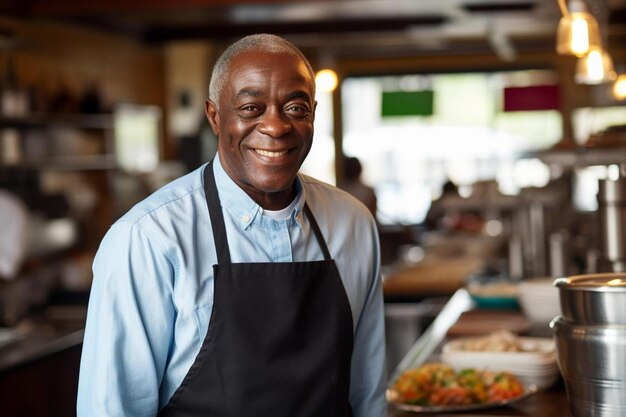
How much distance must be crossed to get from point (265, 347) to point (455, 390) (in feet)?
2.81

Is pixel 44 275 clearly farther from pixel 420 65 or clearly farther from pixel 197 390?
pixel 420 65

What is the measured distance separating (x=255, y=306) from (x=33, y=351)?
3.15 metres

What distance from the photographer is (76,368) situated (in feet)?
17.7

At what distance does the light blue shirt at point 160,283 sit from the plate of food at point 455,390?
0.72m

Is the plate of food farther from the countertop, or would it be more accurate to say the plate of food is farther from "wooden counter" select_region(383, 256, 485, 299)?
"wooden counter" select_region(383, 256, 485, 299)

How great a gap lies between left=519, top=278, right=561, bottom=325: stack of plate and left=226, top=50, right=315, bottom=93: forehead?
2.04m

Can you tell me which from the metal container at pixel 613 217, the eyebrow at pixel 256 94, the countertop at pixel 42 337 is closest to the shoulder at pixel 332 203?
the eyebrow at pixel 256 94

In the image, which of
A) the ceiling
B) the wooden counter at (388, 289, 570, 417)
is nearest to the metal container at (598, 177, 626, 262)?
the wooden counter at (388, 289, 570, 417)

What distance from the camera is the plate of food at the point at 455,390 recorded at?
2578 millimetres

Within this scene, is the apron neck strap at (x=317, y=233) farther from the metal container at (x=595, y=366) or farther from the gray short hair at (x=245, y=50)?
the metal container at (x=595, y=366)

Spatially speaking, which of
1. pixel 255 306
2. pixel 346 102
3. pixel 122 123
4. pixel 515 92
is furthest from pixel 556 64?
pixel 255 306

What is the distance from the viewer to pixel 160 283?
75.4 inches

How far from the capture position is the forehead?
1913 millimetres

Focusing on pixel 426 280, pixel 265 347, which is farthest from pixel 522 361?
pixel 426 280
